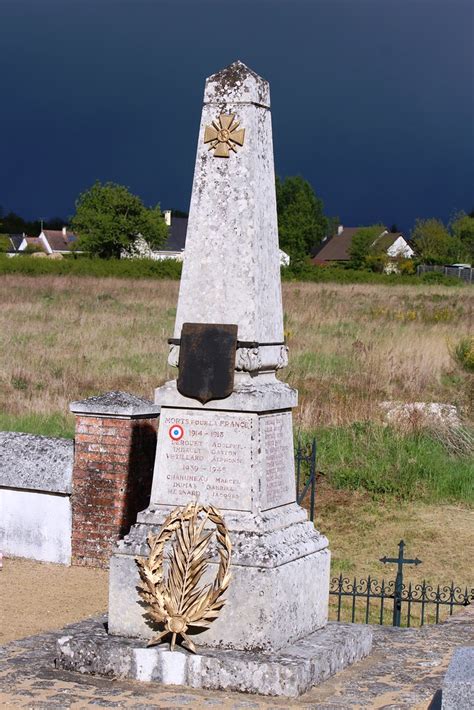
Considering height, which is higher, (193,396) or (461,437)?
(193,396)

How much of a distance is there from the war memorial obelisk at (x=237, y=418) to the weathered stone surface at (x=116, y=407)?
2.50 metres

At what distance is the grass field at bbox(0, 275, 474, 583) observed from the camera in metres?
11.2

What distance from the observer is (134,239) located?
7388cm

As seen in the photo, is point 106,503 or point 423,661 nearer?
point 423,661

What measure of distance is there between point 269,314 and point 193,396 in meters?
0.71

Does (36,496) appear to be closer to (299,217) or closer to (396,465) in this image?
(396,465)

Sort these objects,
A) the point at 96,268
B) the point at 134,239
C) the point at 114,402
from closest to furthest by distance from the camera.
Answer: the point at 114,402
the point at 96,268
the point at 134,239

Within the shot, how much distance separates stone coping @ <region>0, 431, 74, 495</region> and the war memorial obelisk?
2992 millimetres

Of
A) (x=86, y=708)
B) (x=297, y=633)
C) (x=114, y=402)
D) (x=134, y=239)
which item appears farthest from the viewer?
(x=134, y=239)

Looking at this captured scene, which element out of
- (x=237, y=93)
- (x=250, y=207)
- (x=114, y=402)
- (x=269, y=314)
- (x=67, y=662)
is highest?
(x=237, y=93)

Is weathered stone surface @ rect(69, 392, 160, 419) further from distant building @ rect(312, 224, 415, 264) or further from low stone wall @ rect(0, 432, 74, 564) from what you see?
distant building @ rect(312, 224, 415, 264)

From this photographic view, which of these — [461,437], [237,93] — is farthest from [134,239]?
[237,93]

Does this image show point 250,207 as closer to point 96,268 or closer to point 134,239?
point 96,268

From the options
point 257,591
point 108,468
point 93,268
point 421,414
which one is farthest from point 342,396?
point 93,268
